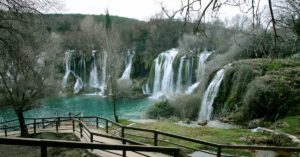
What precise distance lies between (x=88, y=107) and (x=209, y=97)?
23.2 m

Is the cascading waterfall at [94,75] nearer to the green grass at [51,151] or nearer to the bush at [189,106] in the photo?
the bush at [189,106]

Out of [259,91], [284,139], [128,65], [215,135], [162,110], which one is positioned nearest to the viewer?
[284,139]

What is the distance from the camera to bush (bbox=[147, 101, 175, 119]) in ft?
90.2

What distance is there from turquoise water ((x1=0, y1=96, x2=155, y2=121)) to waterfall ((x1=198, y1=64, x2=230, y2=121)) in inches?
441

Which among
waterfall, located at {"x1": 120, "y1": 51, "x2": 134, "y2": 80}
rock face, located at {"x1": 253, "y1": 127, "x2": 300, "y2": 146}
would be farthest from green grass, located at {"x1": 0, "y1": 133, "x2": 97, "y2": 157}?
waterfall, located at {"x1": 120, "y1": 51, "x2": 134, "y2": 80}

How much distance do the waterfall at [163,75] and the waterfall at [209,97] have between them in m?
20.1

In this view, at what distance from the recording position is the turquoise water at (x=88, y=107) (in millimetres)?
37281

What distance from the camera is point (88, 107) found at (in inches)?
1708

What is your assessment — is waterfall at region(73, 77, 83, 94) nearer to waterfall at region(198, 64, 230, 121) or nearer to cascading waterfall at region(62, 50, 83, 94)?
cascading waterfall at region(62, 50, 83, 94)

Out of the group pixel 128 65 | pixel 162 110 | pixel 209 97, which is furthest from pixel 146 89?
pixel 209 97

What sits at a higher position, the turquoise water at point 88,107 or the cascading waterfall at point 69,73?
the cascading waterfall at point 69,73

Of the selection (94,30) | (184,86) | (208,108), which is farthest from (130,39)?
(208,108)

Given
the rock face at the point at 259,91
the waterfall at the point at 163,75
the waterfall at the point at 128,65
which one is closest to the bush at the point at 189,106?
the rock face at the point at 259,91

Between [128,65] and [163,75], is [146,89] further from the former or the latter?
[128,65]
